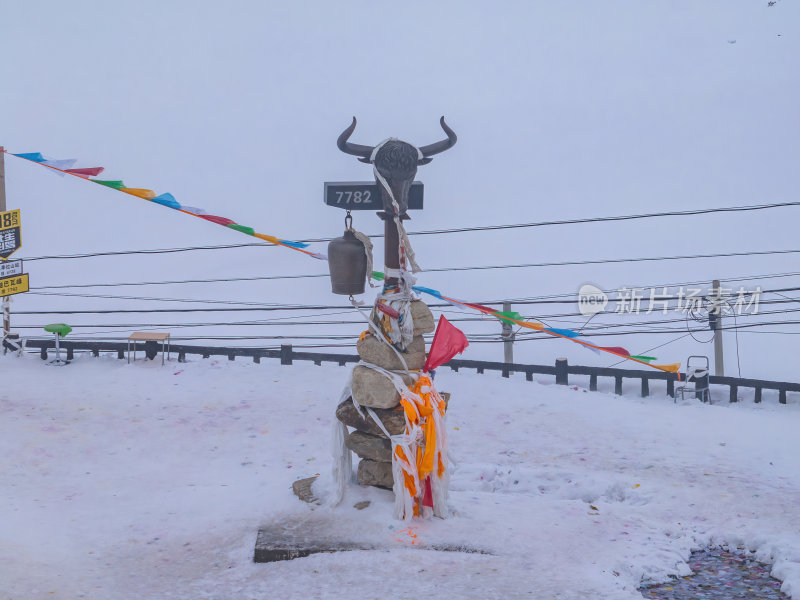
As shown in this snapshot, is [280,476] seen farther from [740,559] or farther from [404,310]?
[740,559]

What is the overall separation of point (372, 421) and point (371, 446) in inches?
9.8

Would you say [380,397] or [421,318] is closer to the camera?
[380,397]

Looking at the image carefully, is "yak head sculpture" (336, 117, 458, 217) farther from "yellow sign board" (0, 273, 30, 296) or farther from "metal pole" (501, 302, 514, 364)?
"yellow sign board" (0, 273, 30, 296)

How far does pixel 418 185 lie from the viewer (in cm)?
618

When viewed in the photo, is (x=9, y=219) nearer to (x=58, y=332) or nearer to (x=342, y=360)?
(x=58, y=332)

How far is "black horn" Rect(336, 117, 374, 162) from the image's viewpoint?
19.0 feet

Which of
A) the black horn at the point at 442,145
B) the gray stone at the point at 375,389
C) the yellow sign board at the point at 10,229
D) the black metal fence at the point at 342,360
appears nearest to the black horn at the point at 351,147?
the black horn at the point at 442,145

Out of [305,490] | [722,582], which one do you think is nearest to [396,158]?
[305,490]

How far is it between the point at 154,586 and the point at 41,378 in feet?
22.0

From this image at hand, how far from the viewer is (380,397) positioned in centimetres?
585

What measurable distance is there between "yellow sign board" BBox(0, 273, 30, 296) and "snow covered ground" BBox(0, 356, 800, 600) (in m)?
1.10

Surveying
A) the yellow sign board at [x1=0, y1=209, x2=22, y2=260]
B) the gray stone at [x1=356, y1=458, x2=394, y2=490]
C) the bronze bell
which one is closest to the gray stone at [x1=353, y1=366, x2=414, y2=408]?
the gray stone at [x1=356, y1=458, x2=394, y2=490]

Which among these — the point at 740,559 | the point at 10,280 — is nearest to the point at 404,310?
the point at 740,559

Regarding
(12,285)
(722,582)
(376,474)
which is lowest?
(722,582)
